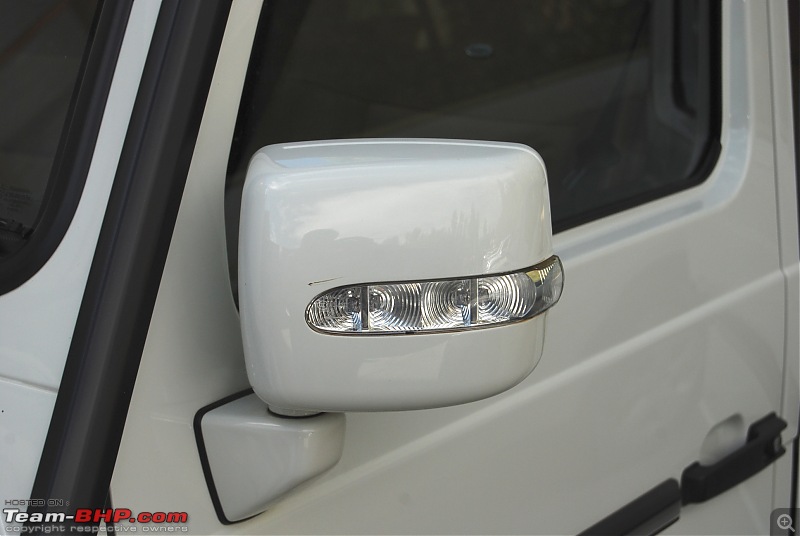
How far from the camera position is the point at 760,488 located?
1679mm

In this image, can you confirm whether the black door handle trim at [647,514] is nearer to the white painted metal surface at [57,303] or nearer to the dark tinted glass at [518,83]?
the dark tinted glass at [518,83]

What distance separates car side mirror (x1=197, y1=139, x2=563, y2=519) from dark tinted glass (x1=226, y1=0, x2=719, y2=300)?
20cm

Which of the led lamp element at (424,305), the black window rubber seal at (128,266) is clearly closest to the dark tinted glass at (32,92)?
the black window rubber seal at (128,266)

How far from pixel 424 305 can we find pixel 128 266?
0.30 m

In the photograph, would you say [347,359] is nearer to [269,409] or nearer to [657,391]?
[269,409]

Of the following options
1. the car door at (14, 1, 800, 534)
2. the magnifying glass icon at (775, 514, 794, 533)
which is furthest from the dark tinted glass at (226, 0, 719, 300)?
the magnifying glass icon at (775, 514, 794, 533)

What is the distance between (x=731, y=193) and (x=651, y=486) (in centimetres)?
54

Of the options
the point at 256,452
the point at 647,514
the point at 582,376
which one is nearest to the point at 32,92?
the point at 256,452

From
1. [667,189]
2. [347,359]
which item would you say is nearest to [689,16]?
[667,189]

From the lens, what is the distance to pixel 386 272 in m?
0.80

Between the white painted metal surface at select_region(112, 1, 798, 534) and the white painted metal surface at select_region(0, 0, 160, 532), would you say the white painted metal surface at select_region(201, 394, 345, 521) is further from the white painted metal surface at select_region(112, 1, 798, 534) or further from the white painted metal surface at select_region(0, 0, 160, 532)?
the white painted metal surface at select_region(0, 0, 160, 532)

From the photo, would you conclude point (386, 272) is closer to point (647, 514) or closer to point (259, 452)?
point (259, 452)

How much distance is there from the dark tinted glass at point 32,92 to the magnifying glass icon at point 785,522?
5.06ft

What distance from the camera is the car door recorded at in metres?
0.93
